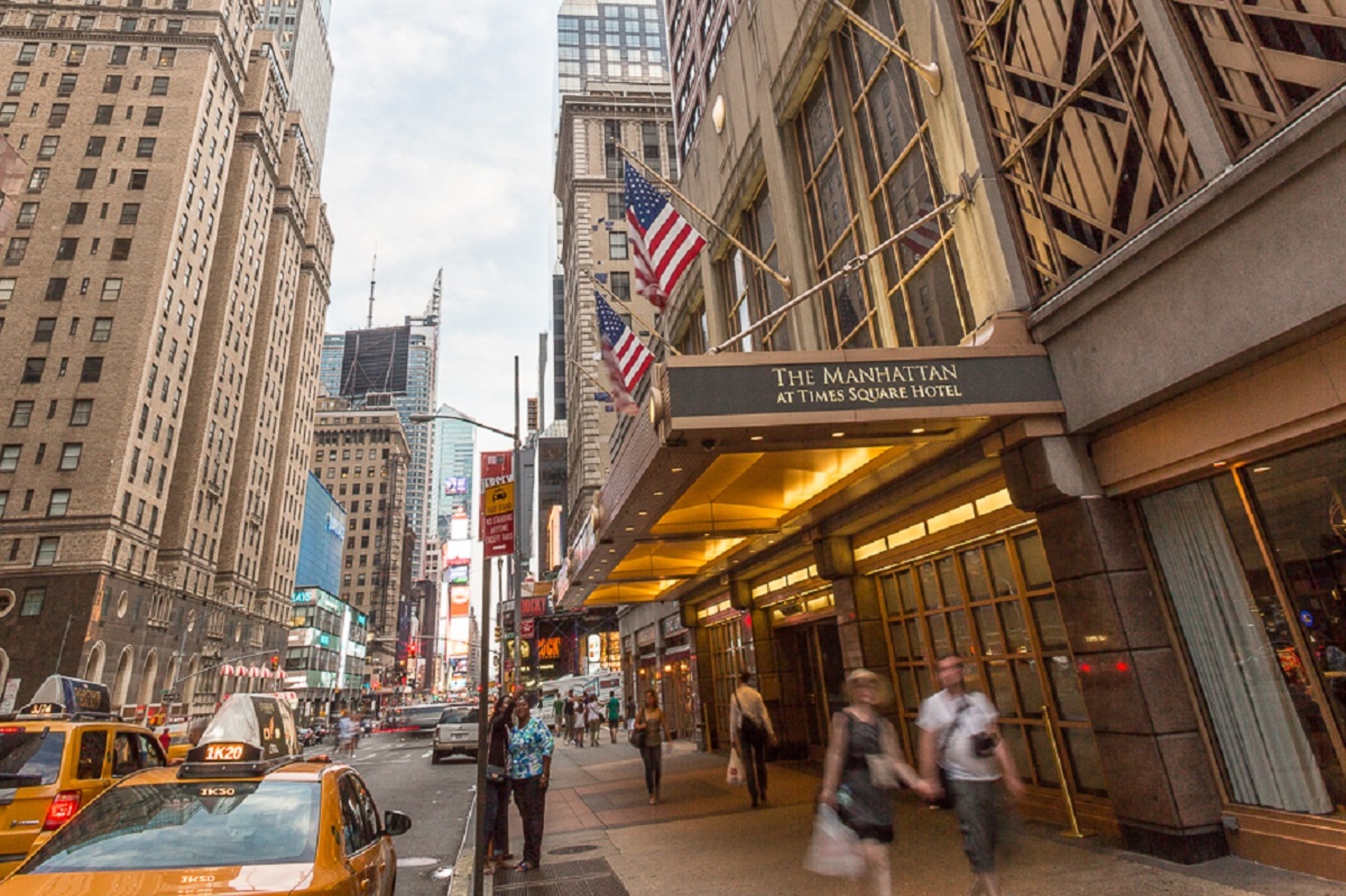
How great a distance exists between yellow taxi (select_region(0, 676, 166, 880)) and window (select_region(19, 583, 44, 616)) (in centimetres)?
5111

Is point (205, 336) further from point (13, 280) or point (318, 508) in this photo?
point (318, 508)

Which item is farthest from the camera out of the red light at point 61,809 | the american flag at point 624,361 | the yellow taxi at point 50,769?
the american flag at point 624,361

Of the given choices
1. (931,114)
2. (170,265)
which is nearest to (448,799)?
(931,114)

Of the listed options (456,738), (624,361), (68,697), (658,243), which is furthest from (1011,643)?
(456,738)

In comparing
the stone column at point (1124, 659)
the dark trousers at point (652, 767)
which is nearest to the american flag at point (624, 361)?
the dark trousers at point (652, 767)

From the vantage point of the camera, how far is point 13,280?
55.9 metres

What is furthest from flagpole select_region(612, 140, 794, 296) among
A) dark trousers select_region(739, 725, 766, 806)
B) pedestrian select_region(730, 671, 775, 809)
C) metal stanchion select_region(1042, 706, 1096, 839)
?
metal stanchion select_region(1042, 706, 1096, 839)

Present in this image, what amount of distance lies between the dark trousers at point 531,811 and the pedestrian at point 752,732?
3533mm

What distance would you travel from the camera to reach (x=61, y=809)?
757 cm

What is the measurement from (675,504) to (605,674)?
46599 mm

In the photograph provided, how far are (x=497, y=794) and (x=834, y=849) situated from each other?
5883mm

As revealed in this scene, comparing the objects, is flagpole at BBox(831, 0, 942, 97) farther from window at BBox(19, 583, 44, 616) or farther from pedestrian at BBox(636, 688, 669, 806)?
window at BBox(19, 583, 44, 616)

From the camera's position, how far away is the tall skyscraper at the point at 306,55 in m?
127

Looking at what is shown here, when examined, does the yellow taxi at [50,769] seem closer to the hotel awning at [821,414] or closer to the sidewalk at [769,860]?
the sidewalk at [769,860]
